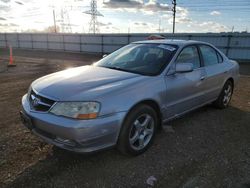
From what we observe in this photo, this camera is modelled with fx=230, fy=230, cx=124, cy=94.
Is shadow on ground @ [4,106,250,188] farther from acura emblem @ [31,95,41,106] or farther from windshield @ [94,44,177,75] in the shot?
windshield @ [94,44,177,75]

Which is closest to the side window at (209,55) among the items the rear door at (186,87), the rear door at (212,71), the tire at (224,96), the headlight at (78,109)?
the rear door at (212,71)

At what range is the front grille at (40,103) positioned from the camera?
9.20 ft

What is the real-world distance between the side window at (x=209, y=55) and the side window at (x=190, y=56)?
25 cm

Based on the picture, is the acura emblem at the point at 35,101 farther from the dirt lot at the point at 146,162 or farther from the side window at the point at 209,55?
the side window at the point at 209,55

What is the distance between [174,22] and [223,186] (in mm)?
30833

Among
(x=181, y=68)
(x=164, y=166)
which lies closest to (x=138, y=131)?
(x=164, y=166)

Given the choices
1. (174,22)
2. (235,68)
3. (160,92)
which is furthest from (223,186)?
(174,22)

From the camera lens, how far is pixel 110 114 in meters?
2.72

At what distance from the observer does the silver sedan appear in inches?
105

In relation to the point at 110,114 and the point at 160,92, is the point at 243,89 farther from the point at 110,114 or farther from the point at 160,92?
the point at 110,114

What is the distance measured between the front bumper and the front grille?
7 centimetres

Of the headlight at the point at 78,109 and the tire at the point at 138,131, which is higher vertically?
the headlight at the point at 78,109

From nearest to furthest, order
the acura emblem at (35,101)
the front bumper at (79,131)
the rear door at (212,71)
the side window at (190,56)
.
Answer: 1. the front bumper at (79,131)
2. the acura emblem at (35,101)
3. the side window at (190,56)
4. the rear door at (212,71)

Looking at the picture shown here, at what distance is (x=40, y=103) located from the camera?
290 centimetres
